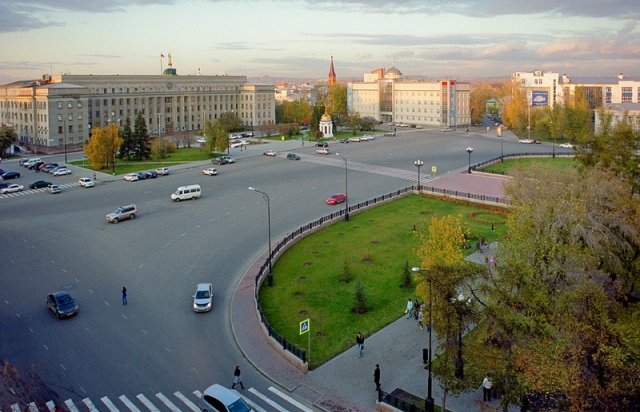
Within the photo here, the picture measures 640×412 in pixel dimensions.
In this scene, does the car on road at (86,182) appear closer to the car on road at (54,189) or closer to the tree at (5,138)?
the car on road at (54,189)

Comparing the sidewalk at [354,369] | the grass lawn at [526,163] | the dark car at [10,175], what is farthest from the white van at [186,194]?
the grass lawn at [526,163]

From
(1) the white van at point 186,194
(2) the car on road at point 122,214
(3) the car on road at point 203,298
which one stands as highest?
(1) the white van at point 186,194

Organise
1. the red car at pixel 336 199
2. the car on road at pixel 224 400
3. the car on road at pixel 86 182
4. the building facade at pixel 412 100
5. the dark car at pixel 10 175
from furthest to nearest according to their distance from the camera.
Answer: the building facade at pixel 412 100
the dark car at pixel 10 175
the car on road at pixel 86 182
the red car at pixel 336 199
the car on road at pixel 224 400

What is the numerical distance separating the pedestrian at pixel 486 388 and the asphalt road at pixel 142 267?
7.45 meters

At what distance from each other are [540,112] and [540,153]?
1169 inches

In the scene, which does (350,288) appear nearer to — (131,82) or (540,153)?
(540,153)

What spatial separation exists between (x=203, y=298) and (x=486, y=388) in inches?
539

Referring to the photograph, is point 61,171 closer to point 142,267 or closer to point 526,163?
point 142,267

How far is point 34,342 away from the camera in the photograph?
23.4m

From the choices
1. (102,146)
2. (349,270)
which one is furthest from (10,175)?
(349,270)

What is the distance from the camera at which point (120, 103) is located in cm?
9919

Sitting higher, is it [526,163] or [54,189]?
[526,163]

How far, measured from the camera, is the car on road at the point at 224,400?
18219 millimetres

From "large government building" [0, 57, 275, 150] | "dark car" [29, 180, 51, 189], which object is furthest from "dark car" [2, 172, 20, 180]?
"large government building" [0, 57, 275, 150]
